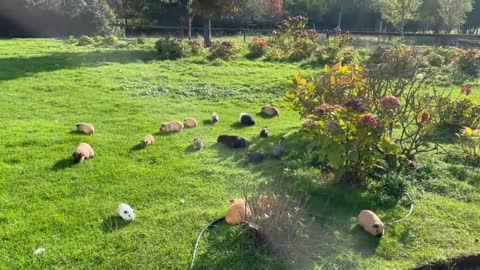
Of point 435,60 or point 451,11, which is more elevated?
point 451,11

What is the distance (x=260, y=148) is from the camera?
5.25 metres

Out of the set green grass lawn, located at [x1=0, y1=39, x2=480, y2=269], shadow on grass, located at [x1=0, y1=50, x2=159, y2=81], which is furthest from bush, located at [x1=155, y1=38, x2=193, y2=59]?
green grass lawn, located at [x1=0, y1=39, x2=480, y2=269]

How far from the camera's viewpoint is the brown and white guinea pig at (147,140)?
5.29m

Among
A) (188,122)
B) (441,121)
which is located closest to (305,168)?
(188,122)

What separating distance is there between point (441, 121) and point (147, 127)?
4.12 m

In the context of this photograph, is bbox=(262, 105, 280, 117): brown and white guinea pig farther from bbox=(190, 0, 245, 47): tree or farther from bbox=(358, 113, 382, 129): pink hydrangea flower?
bbox=(190, 0, 245, 47): tree

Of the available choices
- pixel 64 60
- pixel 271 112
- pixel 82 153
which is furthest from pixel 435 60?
pixel 82 153

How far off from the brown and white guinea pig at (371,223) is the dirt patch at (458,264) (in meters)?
0.41

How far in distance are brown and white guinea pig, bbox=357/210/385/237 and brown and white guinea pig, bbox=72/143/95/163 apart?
117 inches

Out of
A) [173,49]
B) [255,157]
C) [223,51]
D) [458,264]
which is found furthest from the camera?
[223,51]

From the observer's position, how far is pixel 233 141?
5.30 metres

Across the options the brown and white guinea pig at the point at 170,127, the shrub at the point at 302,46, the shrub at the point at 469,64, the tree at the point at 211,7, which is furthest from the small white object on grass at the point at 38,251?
the tree at the point at 211,7

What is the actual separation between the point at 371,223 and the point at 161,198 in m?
1.83

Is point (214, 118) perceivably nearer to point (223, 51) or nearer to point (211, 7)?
point (223, 51)
